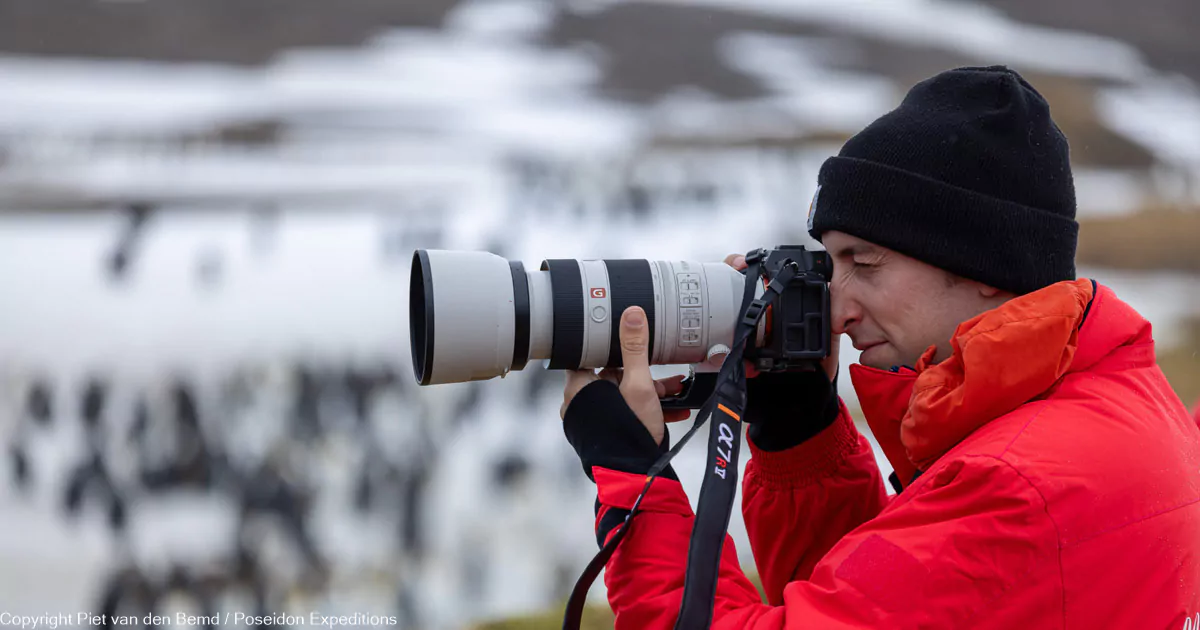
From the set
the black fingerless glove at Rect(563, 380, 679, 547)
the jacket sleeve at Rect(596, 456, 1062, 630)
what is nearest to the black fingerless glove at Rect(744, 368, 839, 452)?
the black fingerless glove at Rect(563, 380, 679, 547)

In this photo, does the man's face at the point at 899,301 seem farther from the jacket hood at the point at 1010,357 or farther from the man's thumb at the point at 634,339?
the man's thumb at the point at 634,339

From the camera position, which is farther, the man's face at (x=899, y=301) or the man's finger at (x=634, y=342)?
the man's finger at (x=634, y=342)

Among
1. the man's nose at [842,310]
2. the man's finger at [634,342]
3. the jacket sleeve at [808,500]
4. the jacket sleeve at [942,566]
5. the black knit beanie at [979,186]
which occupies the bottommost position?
the jacket sleeve at [808,500]

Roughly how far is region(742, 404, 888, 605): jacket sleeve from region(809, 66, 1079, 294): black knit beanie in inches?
13.8

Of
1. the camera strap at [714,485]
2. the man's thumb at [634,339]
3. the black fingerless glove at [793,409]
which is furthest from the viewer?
the black fingerless glove at [793,409]

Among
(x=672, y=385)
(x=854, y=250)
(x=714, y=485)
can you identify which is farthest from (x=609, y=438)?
(x=854, y=250)

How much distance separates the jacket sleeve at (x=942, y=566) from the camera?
0.87 metres

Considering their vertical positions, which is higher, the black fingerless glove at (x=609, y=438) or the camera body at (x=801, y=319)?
the camera body at (x=801, y=319)

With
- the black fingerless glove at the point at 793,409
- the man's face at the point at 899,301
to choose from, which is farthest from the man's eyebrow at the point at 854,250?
the black fingerless glove at the point at 793,409

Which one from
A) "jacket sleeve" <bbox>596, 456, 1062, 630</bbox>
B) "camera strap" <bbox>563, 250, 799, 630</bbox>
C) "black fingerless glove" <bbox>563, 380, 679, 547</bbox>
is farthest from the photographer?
"black fingerless glove" <bbox>563, 380, 679, 547</bbox>

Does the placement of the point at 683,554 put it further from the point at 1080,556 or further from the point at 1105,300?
the point at 1105,300

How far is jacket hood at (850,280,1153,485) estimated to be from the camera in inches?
36.6

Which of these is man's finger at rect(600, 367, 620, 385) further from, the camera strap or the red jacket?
the red jacket

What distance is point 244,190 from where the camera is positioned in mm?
8305
